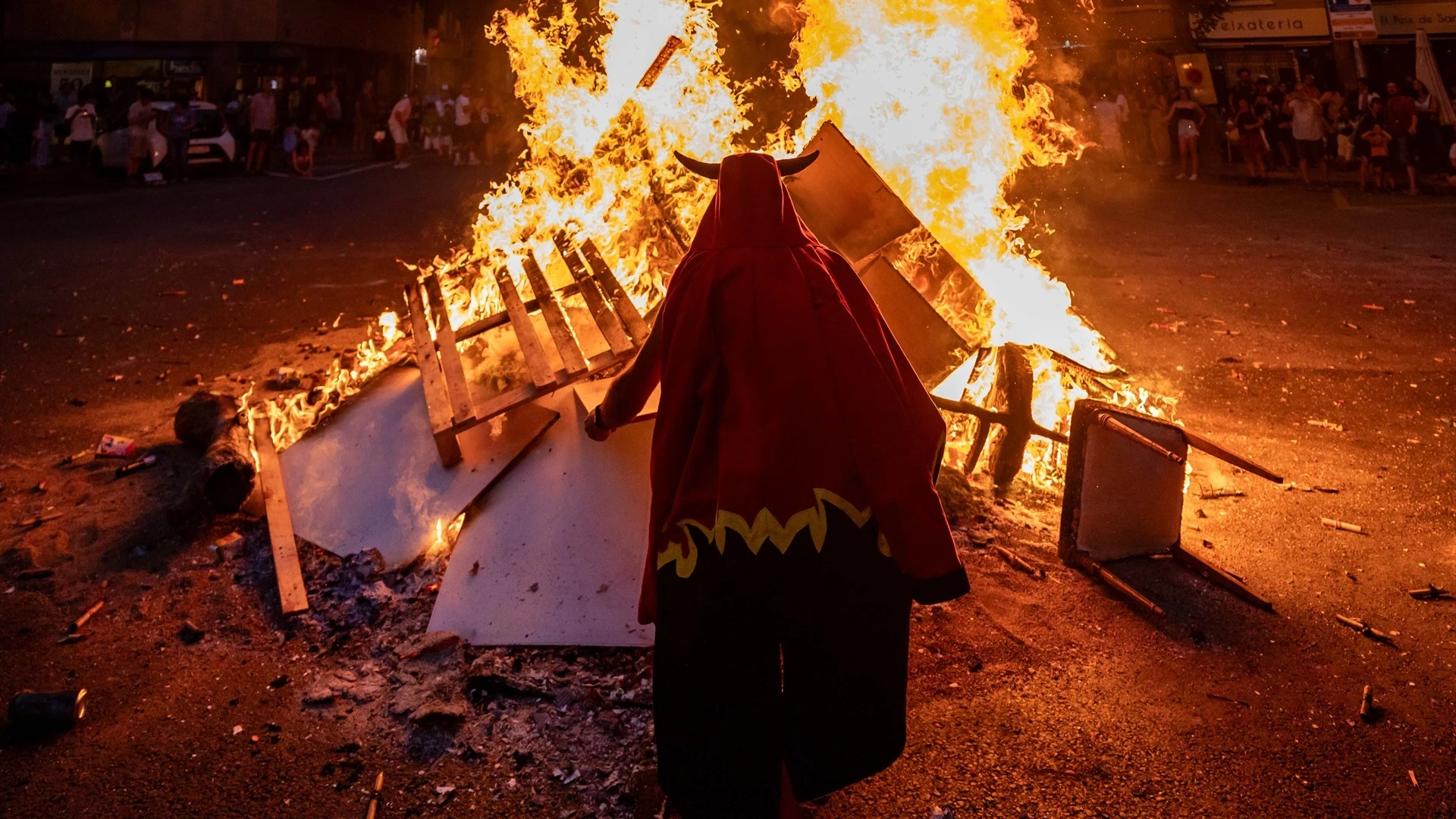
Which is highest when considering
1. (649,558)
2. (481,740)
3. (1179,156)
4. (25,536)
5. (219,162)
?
(219,162)

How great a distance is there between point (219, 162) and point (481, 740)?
21559mm

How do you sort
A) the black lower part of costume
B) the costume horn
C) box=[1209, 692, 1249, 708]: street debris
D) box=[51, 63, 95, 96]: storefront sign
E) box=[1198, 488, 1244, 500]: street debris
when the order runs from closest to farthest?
the black lower part of costume → the costume horn → box=[1209, 692, 1249, 708]: street debris → box=[1198, 488, 1244, 500]: street debris → box=[51, 63, 95, 96]: storefront sign

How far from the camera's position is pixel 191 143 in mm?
20797

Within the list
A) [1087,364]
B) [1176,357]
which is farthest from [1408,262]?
[1087,364]

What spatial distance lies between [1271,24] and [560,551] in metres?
28.7

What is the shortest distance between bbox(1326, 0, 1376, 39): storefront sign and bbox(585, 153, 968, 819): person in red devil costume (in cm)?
2869

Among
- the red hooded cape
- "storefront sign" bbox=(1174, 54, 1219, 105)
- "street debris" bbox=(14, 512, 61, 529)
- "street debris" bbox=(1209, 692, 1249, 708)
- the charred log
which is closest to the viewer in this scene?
the red hooded cape

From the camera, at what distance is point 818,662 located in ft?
9.14

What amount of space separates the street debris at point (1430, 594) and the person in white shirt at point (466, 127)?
80.2 feet

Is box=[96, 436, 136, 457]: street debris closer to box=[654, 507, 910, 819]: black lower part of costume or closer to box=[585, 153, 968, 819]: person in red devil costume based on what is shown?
box=[585, 153, 968, 819]: person in red devil costume

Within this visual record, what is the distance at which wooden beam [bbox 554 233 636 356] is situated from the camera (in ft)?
16.9

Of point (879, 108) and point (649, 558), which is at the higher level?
point (879, 108)

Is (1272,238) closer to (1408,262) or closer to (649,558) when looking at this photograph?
(1408,262)

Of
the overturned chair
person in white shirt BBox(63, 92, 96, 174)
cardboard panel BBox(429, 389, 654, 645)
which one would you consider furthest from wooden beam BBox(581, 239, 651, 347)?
person in white shirt BBox(63, 92, 96, 174)
